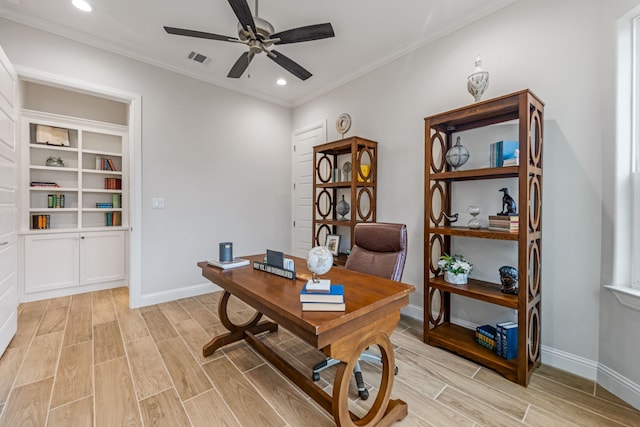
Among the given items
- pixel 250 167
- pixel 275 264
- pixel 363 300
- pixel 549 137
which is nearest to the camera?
pixel 363 300

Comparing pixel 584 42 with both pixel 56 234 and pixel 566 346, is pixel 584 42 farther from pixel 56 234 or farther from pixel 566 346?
pixel 56 234

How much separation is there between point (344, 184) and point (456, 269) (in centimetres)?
149

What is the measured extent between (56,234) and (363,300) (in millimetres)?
4082

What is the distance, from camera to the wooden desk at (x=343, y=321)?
1.12m

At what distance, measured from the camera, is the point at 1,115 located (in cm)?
196

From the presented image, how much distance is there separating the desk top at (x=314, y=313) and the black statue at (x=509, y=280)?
37.8 inches

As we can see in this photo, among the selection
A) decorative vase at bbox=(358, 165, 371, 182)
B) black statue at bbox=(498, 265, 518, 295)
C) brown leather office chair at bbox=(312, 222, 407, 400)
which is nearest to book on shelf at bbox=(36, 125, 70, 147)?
decorative vase at bbox=(358, 165, 371, 182)

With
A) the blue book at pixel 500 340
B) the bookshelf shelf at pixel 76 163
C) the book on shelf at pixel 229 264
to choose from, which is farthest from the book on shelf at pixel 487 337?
the bookshelf shelf at pixel 76 163

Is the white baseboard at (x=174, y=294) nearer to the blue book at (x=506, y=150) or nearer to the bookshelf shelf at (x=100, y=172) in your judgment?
the bookshelf shelf at (x=100, y=172)

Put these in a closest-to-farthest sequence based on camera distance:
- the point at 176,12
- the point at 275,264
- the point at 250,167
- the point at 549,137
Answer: the point at 275,264, the point at 549,137, the point at 176,12, the point at 250,167

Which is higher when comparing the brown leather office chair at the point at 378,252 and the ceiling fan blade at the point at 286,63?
the ceiling fan blade at the point at 286,63

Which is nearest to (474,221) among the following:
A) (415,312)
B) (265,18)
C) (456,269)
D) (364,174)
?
(456,269)

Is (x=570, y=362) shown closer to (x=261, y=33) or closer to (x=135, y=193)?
(x=261, y=33)

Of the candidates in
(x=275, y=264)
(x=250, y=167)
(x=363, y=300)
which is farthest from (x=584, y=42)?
(x=250, y=167)
